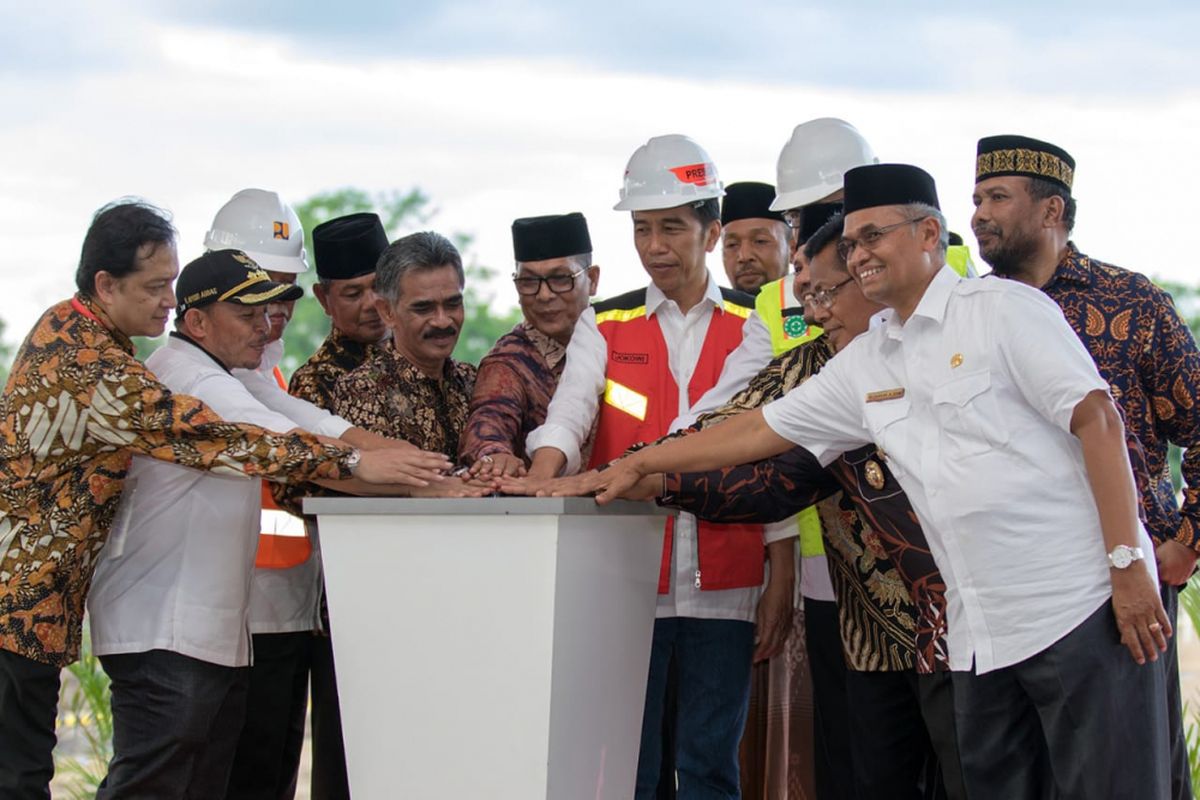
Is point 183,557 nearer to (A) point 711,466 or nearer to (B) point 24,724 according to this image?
(B) point 24,724

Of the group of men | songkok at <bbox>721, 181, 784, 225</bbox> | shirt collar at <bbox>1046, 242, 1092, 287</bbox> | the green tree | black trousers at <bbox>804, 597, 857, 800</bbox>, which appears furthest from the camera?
the green tree

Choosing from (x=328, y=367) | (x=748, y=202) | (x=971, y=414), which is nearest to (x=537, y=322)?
(x=328, y=367)

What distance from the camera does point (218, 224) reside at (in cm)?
473

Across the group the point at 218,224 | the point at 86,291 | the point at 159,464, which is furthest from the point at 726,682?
the point at 218,224

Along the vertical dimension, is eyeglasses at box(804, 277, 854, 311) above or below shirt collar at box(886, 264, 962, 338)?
above

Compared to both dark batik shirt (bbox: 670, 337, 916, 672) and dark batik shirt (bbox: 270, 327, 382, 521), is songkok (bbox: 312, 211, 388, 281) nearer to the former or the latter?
dark batik shirt (bbox: 270, 327, 382, 521)

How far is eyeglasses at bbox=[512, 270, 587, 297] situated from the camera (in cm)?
395

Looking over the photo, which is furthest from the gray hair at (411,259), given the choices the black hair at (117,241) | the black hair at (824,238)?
the black hair at (824,238)

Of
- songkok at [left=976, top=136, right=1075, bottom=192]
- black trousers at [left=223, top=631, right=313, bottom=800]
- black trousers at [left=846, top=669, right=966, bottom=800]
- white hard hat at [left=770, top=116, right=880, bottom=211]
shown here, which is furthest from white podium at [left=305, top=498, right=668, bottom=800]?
white hard hat at [left=770, top=116, right=880, bottom=211]

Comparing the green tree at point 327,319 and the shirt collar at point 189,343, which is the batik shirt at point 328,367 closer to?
the shirt collar at point 189,343

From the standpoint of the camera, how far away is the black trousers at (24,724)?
3168 mm

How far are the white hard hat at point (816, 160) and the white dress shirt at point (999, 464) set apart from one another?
4.24ft

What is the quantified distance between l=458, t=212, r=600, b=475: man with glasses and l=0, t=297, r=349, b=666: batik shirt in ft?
2.21

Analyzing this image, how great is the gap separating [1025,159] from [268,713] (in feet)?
8.31
